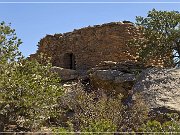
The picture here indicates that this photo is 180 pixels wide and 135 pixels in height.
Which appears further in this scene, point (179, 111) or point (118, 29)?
point (118, 29)

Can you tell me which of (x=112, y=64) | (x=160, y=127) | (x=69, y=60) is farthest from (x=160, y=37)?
(x=160, y=127)

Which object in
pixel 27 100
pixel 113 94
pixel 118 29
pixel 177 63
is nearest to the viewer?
pixel 27 100

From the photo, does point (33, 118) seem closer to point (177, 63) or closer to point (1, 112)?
point (1, 112)

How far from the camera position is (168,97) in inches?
480

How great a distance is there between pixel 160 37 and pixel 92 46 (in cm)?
434

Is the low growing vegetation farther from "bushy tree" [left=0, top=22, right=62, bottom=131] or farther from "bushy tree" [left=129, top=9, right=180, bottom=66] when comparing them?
"bushy tree" [left=129, top=9, right=180, bottom=66]

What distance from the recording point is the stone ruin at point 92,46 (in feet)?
62.4

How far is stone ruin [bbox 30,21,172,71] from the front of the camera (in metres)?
19.0

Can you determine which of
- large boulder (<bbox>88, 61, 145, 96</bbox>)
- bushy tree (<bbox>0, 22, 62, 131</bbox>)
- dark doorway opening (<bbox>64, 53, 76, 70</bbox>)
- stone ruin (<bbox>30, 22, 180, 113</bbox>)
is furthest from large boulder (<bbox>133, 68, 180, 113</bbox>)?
dark doorway opening (<bbox>64, 53, 76, 70</bbox>)

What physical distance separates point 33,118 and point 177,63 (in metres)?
8.64

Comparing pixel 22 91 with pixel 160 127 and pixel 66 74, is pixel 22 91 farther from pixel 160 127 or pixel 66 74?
pixel 66 74

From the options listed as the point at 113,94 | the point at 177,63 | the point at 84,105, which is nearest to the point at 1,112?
the point at 84,105

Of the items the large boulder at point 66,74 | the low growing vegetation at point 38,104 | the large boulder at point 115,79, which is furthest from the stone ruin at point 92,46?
the low growing vegetation at point 38,104

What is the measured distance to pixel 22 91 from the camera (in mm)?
10570
